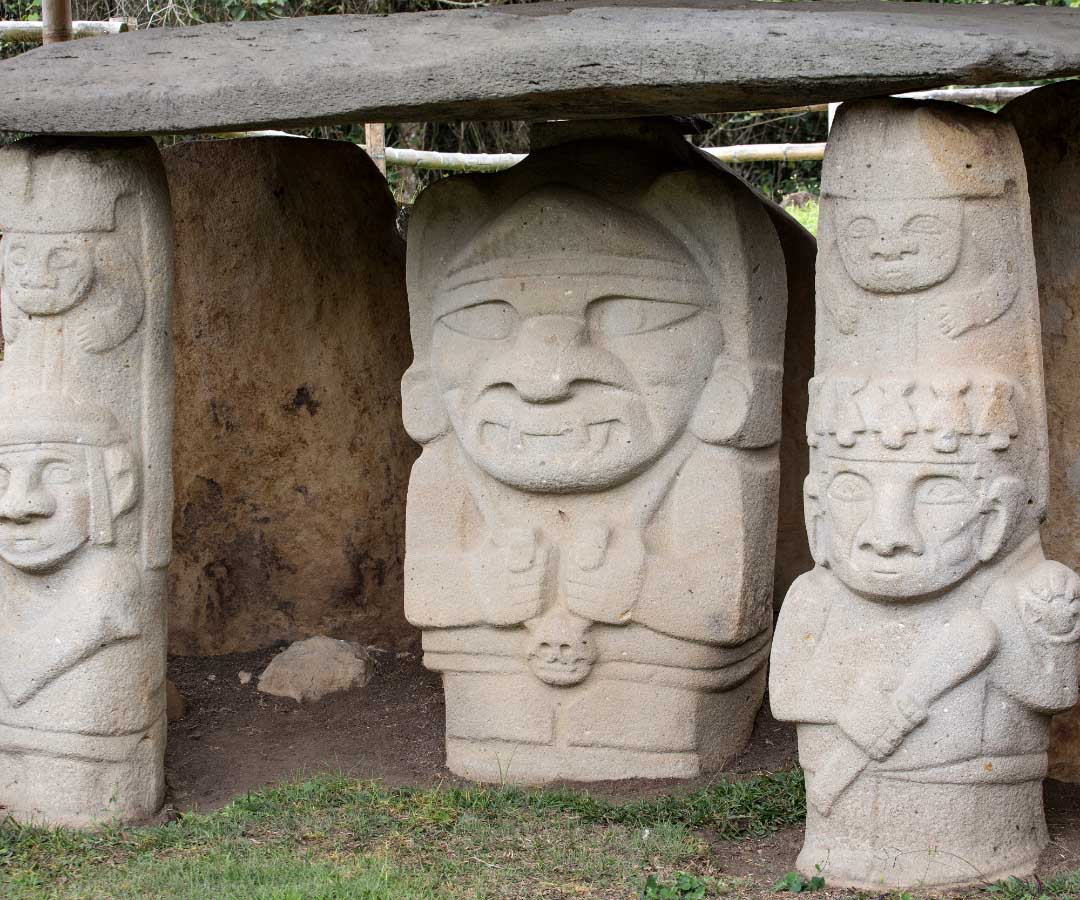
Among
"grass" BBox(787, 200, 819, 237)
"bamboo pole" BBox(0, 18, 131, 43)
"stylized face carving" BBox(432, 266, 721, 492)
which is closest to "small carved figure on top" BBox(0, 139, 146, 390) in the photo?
"stylized face carving" BBox(432, 266, 721, 492)

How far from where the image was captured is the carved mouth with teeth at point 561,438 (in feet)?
16.8

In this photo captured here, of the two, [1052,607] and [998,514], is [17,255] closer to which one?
[998,514]

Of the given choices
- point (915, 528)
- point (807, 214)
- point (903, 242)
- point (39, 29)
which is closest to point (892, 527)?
point (915, 528)

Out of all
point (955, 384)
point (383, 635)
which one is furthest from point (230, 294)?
point (955, 384)

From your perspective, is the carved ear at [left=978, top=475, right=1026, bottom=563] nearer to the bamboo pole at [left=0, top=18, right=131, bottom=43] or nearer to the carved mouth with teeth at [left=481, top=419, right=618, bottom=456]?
the carved mouth with teeth at [left=481, top=419, right=618, bottom=456]

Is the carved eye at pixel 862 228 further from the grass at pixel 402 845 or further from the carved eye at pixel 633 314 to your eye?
the grass at pixel 402 845

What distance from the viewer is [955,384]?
413 centimetres

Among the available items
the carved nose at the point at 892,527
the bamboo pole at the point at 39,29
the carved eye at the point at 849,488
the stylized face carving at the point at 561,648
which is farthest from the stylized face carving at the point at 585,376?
the bamboo pole at the point at 39,29

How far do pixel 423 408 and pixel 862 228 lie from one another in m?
1.78

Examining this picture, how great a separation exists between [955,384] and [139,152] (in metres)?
2.41

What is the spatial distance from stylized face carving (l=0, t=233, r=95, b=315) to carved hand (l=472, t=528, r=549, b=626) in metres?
1.50

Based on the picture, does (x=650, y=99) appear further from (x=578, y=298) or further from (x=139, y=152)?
(x=139, y=152)

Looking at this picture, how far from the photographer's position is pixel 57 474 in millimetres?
4762

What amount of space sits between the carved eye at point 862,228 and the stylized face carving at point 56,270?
2.12 meters
